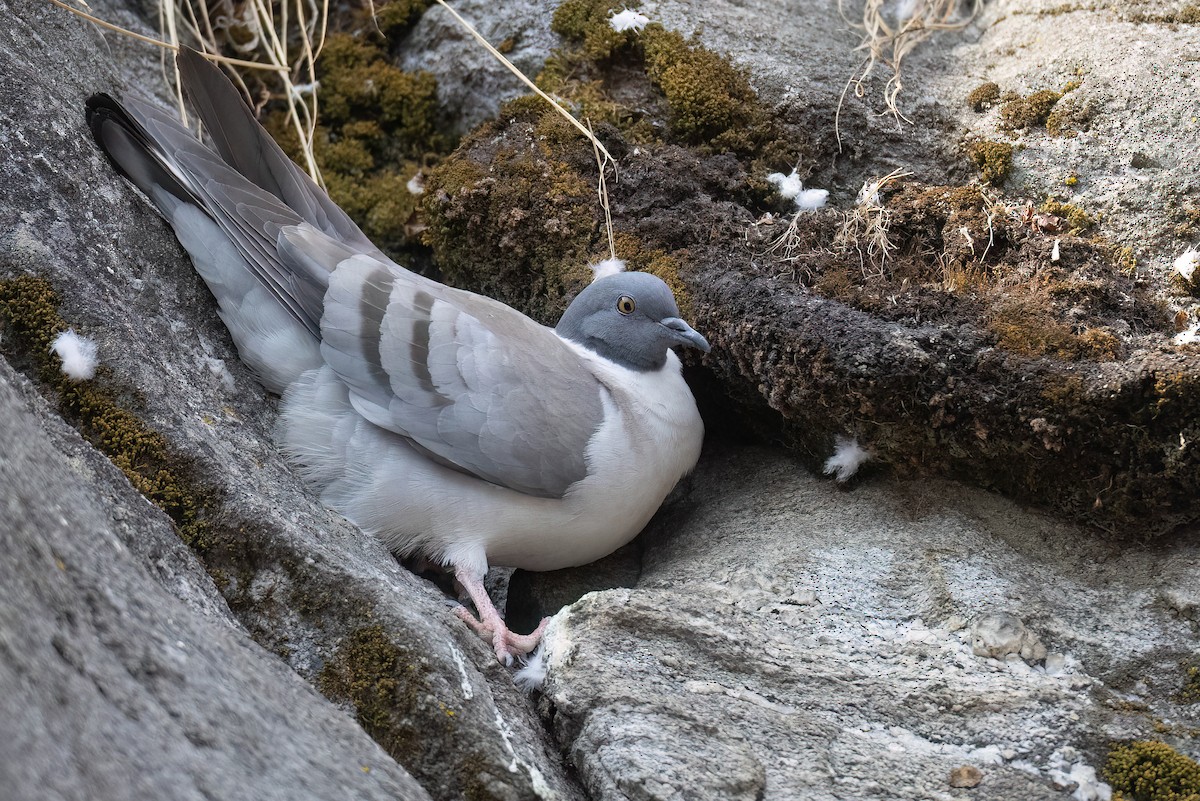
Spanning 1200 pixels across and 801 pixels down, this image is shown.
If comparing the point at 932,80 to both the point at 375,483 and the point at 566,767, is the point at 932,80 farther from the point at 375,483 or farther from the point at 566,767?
the point at 566,767

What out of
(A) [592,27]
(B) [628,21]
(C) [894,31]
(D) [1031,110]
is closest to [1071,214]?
(D) [1031,110]

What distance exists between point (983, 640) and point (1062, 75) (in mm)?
2408

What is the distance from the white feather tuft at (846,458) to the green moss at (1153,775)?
1167 mm

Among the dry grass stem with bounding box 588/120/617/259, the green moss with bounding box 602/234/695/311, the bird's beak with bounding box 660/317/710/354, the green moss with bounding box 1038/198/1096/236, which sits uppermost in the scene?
the green moss with bounding box 1038/198/1096/236

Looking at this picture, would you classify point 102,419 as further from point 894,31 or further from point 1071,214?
point 894,31

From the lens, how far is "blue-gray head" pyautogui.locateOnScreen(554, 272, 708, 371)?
3670mm

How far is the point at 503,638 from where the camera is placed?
3.19m

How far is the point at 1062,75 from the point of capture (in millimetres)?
4121

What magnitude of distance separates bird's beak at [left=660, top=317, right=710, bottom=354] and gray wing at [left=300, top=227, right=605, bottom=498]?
1.21ft

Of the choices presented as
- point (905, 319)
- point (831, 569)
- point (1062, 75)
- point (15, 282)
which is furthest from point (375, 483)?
point (1062, 75)

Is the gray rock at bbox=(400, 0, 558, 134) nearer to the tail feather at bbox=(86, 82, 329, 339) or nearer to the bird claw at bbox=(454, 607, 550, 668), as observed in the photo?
the tail feather at bbox=(86, 82, 329, 339)

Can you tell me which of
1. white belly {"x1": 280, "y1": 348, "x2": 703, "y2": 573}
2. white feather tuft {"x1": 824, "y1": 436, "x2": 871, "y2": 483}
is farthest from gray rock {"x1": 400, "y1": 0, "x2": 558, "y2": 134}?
white feather tuft {"x1": 824, "y1": 436, "x2": 871, "y2": 483}

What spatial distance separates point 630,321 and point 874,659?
57.4 inches

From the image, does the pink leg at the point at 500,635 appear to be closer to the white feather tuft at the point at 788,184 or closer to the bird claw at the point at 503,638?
the bird claw at the point at 503,638
